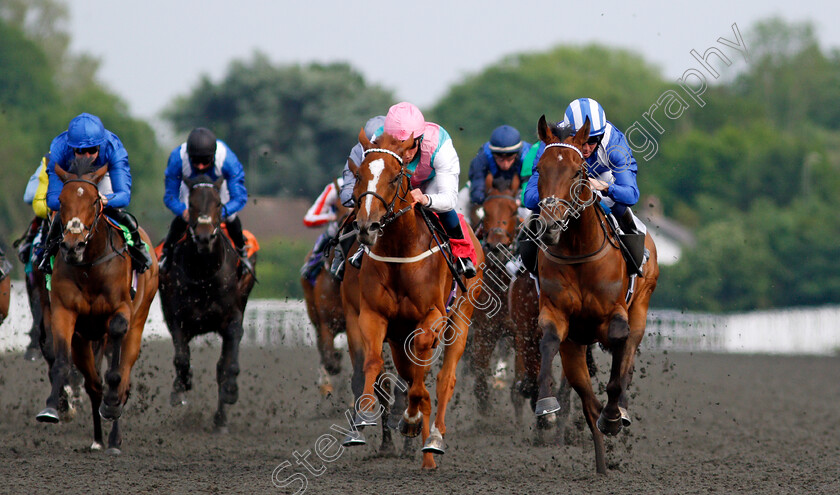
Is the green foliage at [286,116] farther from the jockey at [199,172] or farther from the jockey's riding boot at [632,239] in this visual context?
the jockey's riding boot at [632,239]

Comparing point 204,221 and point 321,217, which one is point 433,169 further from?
point 321,217

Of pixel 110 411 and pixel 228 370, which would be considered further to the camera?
pixel 228 370

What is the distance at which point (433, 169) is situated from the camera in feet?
25.7

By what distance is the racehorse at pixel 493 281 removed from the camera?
10.2 metres

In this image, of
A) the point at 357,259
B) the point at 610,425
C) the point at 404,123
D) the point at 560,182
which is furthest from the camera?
the point at 357,259

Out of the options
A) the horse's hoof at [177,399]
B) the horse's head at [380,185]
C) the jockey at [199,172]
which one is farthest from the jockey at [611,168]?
the horse's hoof at [177,399]

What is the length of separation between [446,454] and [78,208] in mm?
3390

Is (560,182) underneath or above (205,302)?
above

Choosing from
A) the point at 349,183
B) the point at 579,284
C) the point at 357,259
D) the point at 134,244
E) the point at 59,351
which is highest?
the point at 349,183

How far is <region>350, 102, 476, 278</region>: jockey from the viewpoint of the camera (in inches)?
285

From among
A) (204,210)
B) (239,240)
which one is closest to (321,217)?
(239,240)

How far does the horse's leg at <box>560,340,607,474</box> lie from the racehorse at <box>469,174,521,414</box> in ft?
7.79

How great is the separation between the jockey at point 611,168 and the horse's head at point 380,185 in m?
0.96

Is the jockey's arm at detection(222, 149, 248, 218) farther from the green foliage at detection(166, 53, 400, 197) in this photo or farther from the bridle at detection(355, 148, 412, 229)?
the green foliage at detection(166, 53, 400, 197)
